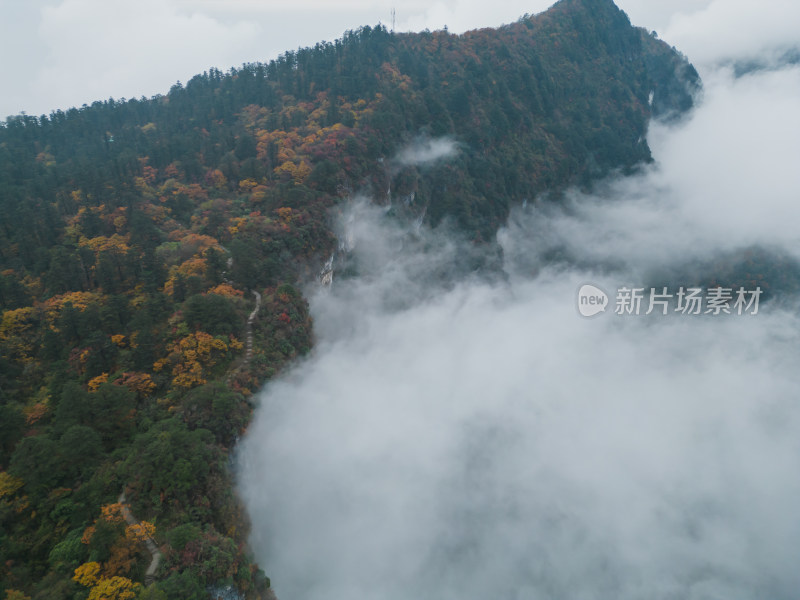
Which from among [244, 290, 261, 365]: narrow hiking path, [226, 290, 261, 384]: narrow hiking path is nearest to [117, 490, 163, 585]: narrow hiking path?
[226, 290, 261, 384]: narrow hiking path

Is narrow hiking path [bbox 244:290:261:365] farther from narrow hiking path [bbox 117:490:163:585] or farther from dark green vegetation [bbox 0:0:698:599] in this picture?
narrow hiking path [bbox 117:490:163:585]

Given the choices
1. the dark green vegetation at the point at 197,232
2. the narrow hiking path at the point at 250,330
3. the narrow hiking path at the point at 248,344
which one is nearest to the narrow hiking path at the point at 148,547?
the dark green vegetation at the point at 197,232

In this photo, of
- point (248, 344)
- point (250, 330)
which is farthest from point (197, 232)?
point (248, 344)

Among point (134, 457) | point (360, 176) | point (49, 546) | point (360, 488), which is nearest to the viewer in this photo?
point (49, 546)

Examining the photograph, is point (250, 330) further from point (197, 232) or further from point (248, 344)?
point (197, 232)

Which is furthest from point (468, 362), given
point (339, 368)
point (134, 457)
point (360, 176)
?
point (134, 457)

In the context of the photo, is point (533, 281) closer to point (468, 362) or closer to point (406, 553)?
point (468, 362)
